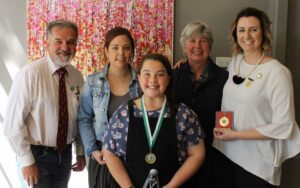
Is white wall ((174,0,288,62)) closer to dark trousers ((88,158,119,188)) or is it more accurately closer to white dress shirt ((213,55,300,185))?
white dress shirt ((213,55,300,185))

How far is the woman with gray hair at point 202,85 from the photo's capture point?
82.0 inches

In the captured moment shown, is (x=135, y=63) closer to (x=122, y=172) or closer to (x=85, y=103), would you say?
(x=85, y=103)

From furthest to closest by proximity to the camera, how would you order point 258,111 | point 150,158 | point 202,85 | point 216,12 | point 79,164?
point 216,12 → point 79,164 → point 202,85 → point 258,111 → point 150,158

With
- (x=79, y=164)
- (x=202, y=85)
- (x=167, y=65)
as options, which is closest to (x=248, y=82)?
(x=202, y=85)

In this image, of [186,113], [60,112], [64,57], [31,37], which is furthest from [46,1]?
[186,113]

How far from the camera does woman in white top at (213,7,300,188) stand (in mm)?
1819

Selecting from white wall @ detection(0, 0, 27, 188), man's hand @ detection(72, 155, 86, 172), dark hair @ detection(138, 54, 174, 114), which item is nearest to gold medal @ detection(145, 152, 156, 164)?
dark hair @ detection(138, 54, 174, 114)

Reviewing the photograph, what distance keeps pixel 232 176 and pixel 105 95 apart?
1.00 metres

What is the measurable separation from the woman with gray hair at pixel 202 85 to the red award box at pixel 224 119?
130mm

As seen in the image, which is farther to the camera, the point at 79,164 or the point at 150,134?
the point at 79,164

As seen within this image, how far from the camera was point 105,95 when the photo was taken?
193 centimetres

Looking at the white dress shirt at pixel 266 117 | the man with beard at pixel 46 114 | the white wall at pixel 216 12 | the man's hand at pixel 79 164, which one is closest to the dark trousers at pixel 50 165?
the man with beard at pixel 46 114

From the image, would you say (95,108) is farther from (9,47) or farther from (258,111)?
(9,47)

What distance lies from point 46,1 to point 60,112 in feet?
3.81
